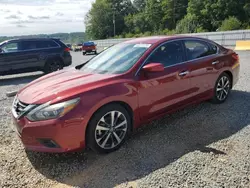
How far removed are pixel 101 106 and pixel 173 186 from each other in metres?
1.30

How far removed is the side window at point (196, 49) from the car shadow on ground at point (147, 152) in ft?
3.62

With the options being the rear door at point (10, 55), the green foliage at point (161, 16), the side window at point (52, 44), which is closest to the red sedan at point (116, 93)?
the rear door at point (10, 55)

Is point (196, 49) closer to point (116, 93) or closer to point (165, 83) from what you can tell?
point (165, 83)

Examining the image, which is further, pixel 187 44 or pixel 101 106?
pixel 187 44

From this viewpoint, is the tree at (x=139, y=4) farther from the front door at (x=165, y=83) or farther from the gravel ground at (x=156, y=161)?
the gravel ground at (x=156, y=161)

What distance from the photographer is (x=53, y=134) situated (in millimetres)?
2965

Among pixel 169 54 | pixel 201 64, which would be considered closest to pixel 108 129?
pixel 169 54

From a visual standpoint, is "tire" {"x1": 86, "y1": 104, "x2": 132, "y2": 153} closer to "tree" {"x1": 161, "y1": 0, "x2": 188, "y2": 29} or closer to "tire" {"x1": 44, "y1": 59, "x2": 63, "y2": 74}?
"tire" {"x1": 44, "y1": 59, "x2": 63, "y2": 74}

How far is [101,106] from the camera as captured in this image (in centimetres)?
322

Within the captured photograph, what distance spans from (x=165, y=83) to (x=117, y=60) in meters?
0.87

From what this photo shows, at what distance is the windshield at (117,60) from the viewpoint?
382 cm

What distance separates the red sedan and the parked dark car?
6.52 m

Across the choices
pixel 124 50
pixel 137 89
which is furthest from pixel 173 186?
pixel 124 50

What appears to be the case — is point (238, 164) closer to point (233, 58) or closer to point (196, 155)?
point (196, 155)
